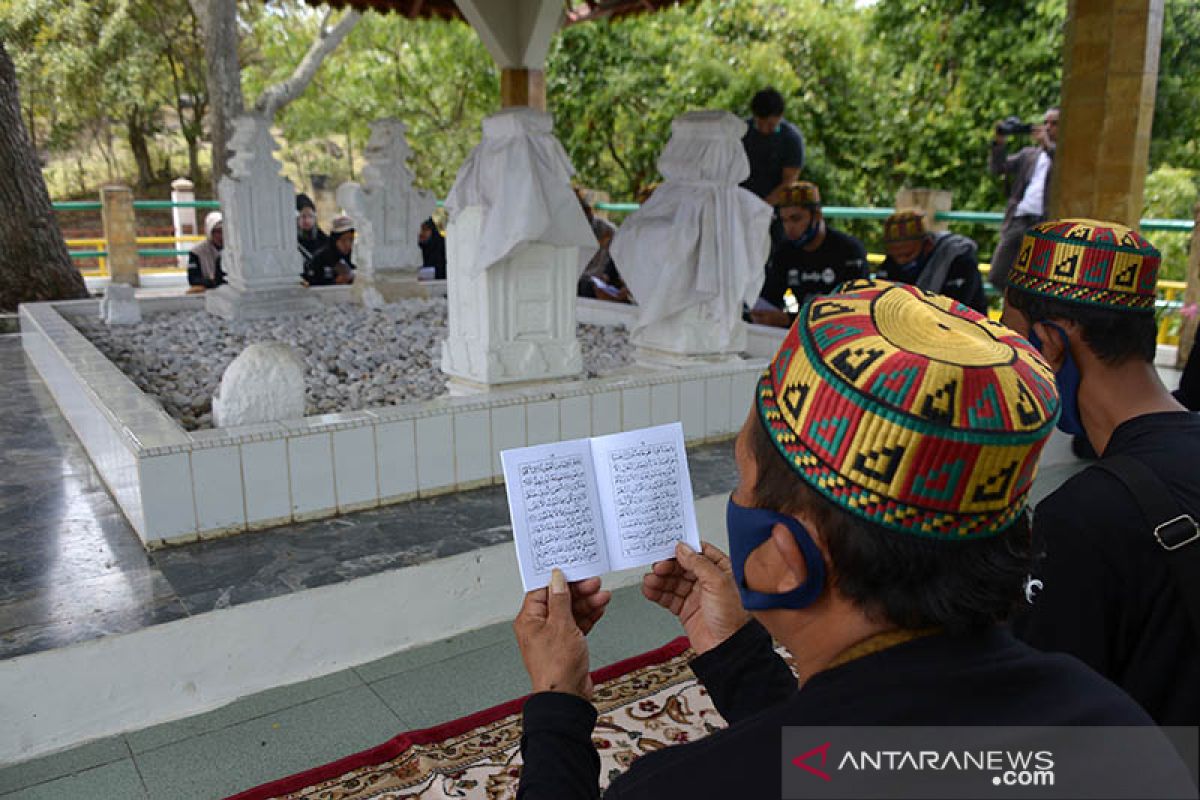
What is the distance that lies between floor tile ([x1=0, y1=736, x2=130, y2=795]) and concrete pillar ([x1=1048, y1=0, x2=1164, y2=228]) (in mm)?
4734

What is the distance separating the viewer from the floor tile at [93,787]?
2.24m

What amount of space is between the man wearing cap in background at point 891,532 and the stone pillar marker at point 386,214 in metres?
7.68

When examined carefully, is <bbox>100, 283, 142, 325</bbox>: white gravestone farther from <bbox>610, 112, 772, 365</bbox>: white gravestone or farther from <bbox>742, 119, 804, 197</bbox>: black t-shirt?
<bbox>742, 119, 804, 197</bbox>: black t-shirt

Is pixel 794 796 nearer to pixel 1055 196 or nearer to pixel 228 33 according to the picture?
pixel 1055 196

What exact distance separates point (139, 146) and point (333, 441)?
78.3 feet

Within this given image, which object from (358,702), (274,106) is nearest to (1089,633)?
(358,702)

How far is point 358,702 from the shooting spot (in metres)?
2.71

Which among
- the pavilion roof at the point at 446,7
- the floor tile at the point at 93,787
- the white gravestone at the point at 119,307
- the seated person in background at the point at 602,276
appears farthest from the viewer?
the pavilion roof at the point at 446,7

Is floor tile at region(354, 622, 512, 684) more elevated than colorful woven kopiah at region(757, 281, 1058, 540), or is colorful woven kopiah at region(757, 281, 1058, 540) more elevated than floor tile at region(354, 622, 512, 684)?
colorful woven kopiah at region(757, 281, 1058, 540)

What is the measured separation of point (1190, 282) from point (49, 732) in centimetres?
706

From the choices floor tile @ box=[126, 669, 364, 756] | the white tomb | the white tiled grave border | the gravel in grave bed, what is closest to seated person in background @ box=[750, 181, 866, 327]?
the gravel in grave bed

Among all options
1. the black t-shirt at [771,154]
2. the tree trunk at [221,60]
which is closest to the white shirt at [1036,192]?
the black t-shirt at [771,154]

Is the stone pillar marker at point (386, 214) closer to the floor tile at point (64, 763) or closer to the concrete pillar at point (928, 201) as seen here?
the concrete pillar at point (928, 201)

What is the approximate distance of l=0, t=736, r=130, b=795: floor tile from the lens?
231 cm
